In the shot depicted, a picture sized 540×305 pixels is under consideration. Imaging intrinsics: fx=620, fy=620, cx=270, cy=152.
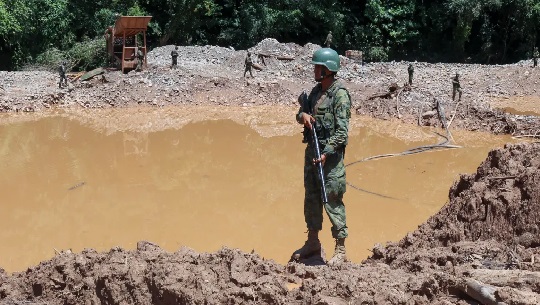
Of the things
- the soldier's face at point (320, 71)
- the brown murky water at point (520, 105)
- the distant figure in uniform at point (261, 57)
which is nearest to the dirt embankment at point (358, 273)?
the soldier's face at point (320, 71)

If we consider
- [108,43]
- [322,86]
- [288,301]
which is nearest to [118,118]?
[108,43]

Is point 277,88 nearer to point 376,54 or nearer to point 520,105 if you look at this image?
point 520,105

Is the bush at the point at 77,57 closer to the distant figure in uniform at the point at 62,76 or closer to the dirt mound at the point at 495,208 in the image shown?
the distant figure in uniform at the point at 62,76

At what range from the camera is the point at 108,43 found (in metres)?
20.1

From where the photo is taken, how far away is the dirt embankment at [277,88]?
15234 millimetres

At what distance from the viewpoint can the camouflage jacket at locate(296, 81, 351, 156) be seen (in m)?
5.73

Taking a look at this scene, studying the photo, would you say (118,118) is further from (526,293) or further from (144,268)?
(526,293)

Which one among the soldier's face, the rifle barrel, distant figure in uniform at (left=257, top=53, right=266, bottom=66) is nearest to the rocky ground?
the rifle barrel

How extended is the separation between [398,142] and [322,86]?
25.0ft

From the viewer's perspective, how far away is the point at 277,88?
57.3 ft

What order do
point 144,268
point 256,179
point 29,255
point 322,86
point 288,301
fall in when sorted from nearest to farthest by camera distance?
point 288,301 < point 144,268 < point 322,86 < point 29,255 < point 256,179

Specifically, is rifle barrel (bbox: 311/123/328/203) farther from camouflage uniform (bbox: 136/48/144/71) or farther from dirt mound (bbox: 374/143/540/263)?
camouflage uniform (bbox: 136/48/144/71)

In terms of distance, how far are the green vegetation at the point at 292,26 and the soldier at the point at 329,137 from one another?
17.9 m

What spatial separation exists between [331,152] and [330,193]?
415mm
